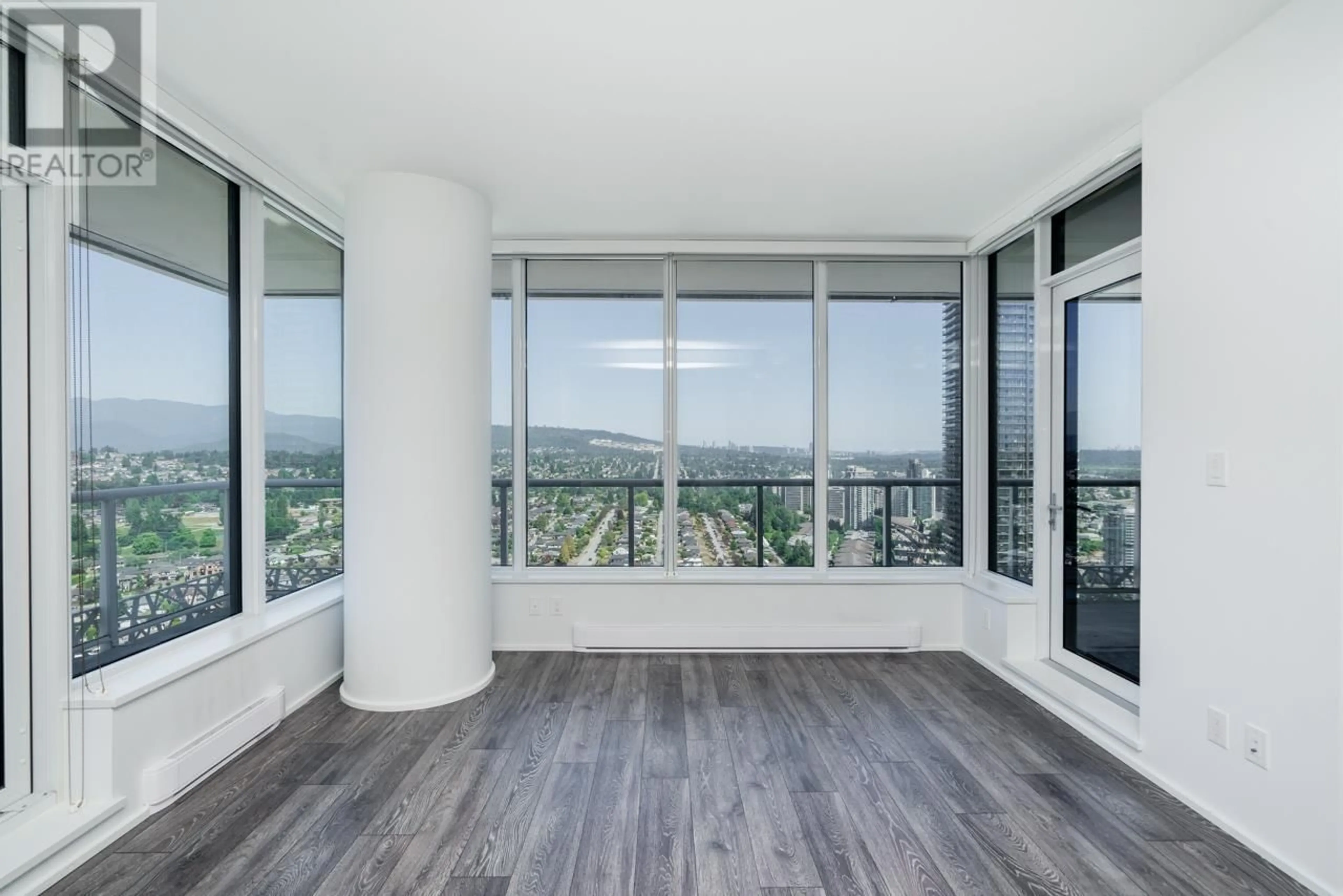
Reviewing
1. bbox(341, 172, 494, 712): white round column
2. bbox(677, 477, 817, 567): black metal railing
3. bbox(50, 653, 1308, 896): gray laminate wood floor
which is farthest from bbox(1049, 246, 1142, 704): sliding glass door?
bbox(341, 172, 494, 712): white round column

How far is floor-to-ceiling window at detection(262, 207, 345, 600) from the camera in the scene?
292cm

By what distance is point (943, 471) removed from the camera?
3.84 m

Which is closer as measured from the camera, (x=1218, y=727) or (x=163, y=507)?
(x=1218, y=727)

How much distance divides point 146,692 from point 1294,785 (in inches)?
143

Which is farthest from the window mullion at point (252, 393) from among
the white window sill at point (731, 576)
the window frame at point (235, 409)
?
the white window sill at point (731, 576)

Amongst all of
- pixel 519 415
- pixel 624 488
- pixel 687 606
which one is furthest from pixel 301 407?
pixel 687 606

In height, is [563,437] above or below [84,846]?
above

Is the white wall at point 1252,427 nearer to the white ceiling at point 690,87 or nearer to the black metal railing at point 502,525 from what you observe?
the white ceiling at point 690,87

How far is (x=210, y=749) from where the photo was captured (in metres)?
2.22

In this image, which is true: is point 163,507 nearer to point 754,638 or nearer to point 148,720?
point 148,720

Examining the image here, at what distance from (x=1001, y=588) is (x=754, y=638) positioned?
145 cm

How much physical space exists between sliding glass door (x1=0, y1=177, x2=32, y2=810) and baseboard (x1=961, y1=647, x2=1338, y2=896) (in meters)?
3.81

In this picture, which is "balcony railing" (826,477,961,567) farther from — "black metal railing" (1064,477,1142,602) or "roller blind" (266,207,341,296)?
"roller blind" (266,207,341,296)

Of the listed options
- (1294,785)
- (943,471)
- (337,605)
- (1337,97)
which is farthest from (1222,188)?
(337,605)
